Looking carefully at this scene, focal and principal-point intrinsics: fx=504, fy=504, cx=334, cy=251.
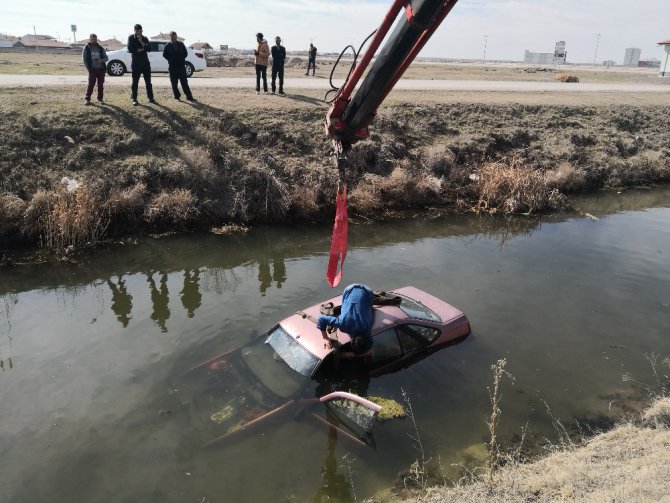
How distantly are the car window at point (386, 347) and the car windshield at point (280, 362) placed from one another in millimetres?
1049

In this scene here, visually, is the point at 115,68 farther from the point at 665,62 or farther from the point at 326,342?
the point at 665,62

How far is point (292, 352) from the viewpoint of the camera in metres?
7.91

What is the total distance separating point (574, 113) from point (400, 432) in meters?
23.8

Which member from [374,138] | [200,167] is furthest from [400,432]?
[374,138]

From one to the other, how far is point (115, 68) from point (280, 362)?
21978 millimetres

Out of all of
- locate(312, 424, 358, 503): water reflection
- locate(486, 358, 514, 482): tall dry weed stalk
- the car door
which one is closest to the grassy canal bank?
the car door

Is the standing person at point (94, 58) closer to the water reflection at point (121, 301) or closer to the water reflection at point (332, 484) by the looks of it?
the water reflection at point (121, 301)

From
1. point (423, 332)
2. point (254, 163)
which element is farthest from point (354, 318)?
point (254, 163)

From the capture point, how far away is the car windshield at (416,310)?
28.4ft

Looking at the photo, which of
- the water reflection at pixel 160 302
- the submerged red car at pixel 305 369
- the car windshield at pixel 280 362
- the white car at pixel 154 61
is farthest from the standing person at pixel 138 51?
the car windshield at pixel 280 362

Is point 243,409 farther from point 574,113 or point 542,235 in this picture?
point 574,113

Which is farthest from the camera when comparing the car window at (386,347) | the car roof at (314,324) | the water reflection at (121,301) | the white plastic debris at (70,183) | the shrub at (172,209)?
the shrub at (172,209)

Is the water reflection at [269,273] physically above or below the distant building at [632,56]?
below

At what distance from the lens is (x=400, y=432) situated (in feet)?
24.1
